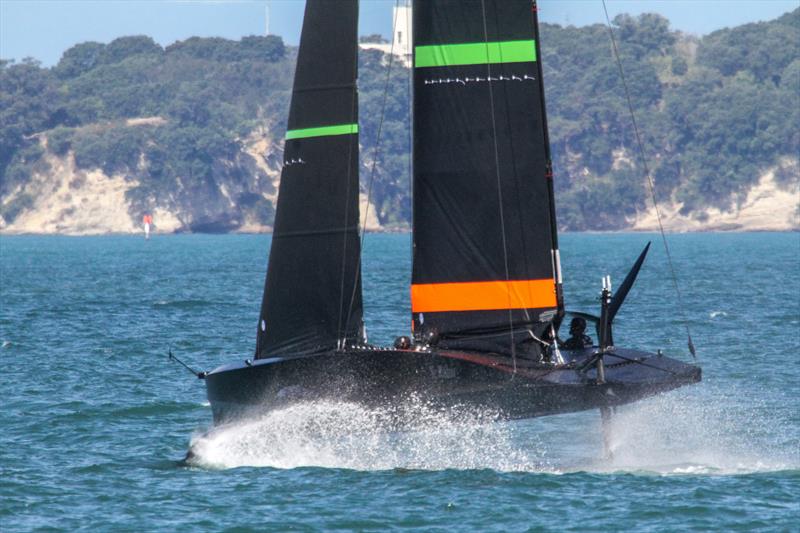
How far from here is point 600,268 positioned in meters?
91.3

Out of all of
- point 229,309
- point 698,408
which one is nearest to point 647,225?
point 229,309

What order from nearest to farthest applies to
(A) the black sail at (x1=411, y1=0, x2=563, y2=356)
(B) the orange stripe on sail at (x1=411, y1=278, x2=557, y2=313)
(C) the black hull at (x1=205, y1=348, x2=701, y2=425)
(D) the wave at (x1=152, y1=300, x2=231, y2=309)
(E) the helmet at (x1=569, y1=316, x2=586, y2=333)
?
(C) the black hull at (x1=205, y1=348, x2=701, y2=425)
(A) the black sail at (x1=411, y1=0, x2=563, y2=356)
(B) the orange stripe on sail at (x1=411, y1=278, x2=557, y2=313)
(E) the helmet at (x1=569, y1=316, x2=586, y2=333)
(D) the wave at (x1=152, y1=300, x2=231, y2=309)

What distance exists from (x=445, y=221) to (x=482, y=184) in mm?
755

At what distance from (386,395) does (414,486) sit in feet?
4.25

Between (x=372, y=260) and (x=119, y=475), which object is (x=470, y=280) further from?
(x=372, y=260)

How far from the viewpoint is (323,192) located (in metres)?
23.2

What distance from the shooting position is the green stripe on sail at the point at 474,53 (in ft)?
73.6

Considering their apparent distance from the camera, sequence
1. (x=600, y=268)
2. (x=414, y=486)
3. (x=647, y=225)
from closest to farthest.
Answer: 1. (x=414, y=486)
2. (x=600, y=268)
3. (x=647, y=225)

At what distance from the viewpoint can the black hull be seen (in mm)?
21281

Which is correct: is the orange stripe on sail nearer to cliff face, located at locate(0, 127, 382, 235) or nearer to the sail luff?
the sail luff

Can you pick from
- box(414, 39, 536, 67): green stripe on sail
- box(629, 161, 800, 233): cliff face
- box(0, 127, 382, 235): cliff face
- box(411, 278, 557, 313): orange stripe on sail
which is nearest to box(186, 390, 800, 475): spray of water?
box(411, 278, 557, 313): orange stripe on sail

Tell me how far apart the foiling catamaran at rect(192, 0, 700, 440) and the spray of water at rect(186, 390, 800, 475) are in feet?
1.33

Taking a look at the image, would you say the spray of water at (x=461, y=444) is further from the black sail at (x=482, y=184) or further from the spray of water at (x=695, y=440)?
the black sail at (x=482, y=184)

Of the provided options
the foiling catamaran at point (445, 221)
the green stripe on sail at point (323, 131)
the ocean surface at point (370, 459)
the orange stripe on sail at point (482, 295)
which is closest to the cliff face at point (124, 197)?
the ocean surface at point (370, 459)
